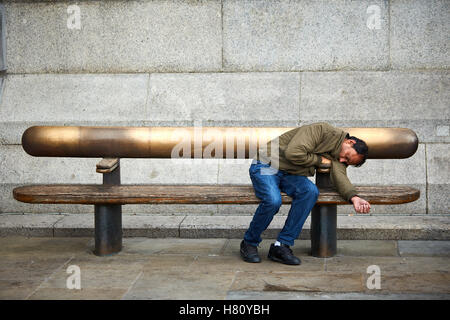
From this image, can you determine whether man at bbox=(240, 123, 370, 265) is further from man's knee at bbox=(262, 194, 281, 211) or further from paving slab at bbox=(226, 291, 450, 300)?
paving slab at bbox=(226, 291, 450, 300)

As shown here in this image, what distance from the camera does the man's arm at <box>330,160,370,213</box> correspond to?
4.73m

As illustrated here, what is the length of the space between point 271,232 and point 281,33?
220 centimetres

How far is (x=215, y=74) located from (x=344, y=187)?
94.8 inches

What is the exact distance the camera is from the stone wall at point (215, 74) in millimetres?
6457

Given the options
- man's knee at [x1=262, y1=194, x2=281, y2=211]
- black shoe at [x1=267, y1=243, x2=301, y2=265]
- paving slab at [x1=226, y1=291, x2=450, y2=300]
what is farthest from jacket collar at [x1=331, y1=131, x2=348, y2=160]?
paving slab at [x1=226, y1=291, x2=450, y2=300]

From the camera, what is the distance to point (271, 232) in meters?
5.83

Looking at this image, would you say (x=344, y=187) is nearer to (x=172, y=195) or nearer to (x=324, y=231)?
(x=324, y=231)

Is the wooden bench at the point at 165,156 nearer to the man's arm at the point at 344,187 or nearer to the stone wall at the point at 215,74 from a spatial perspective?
the man's arm at the point at 344,187

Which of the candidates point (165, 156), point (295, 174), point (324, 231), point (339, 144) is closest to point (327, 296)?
point (324, 231)

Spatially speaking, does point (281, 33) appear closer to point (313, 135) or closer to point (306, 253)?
point (313, 135)

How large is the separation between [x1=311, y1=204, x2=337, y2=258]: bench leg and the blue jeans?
0.23 m

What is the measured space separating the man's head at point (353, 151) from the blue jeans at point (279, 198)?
13.0 inches

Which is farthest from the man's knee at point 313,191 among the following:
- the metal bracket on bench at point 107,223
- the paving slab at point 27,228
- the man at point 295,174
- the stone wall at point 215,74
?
the paving slab at point 27,228
